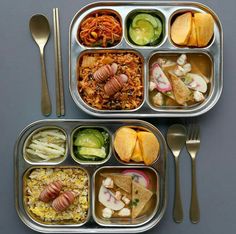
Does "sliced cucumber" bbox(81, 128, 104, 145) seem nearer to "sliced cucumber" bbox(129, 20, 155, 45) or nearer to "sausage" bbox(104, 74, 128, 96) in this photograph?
"sausage" bbox(104, 74, 128, 96)

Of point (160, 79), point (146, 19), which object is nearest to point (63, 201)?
point (160, 79)

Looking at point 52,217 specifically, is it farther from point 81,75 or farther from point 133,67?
point 133,67

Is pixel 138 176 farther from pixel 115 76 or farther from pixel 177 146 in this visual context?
pixel 115 76

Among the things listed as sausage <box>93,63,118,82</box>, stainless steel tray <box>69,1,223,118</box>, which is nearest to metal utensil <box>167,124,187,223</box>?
stainless steel tray <box>69,1,223,118</box>
